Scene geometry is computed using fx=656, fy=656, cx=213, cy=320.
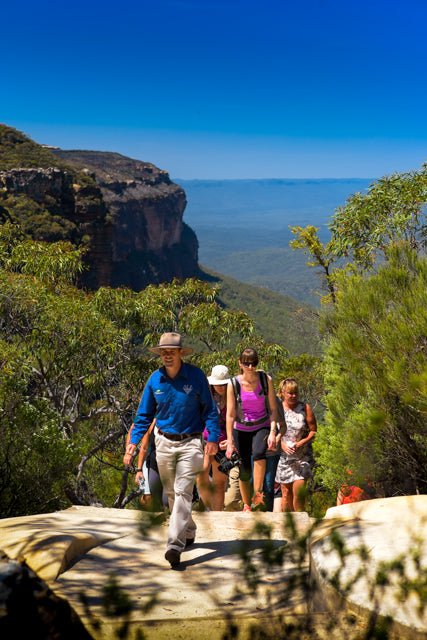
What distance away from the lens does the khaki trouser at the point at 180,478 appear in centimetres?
501

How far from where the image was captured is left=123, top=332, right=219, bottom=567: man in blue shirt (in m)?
5.30

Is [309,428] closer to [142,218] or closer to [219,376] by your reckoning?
[219,376]

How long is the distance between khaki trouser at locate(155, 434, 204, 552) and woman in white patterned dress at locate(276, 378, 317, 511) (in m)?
2.64

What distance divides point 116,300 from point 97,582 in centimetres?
1222

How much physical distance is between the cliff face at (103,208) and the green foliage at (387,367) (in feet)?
45.0

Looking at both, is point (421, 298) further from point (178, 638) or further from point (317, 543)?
point (178, 638)

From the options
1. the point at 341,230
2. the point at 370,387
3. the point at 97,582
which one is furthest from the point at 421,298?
the point at 341,230

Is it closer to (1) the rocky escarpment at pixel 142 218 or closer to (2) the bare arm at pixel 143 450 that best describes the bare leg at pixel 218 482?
(2) the bare arm at pixel 143 450

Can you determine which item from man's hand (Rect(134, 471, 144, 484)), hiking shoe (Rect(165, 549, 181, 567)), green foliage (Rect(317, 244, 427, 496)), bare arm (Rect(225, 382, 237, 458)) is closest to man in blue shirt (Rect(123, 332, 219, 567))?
hiking shoe (Rect(165, 549, 181, 567))

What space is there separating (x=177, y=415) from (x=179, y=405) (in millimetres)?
82

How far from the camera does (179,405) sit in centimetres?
532

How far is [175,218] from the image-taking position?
14738 cm

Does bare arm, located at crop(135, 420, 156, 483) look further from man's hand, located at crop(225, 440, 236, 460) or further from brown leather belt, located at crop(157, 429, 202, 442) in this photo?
man's hand, located at crop(225, 440, 236, 460)

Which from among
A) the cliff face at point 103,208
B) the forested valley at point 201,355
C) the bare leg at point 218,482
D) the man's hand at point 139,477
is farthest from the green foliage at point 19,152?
the man's hand at point 139,477
